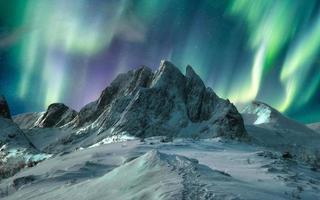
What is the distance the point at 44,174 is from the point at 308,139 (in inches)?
6498

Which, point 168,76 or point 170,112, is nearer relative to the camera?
point 170,112

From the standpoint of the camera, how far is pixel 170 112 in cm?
16762

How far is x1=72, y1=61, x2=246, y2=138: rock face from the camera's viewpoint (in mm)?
151625

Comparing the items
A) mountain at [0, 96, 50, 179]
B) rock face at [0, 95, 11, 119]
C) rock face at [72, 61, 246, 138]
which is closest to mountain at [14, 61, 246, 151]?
rock face at [72, 61, 246, 138]

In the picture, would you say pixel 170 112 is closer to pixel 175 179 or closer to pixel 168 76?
pixel 168 76

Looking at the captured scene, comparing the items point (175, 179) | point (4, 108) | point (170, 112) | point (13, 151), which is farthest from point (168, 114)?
point (175, 179)

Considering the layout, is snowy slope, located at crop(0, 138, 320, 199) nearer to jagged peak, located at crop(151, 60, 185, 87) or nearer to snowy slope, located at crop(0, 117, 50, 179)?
snowy slope, located at crop(0, 117, 50, 179)

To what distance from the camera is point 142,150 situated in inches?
1157

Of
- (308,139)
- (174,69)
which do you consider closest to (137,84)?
(174,69)

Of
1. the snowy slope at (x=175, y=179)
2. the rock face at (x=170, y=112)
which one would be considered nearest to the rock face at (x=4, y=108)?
the rock face at (x=170, y=112)

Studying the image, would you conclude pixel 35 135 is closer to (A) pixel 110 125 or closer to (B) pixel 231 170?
(A) pixel 110 125

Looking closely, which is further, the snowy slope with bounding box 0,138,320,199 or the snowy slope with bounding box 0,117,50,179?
the snowy slope with bounding box 0,117,50,179

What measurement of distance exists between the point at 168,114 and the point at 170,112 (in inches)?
65.1

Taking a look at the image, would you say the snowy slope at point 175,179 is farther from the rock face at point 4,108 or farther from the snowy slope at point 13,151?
the rock face at point 4,108
